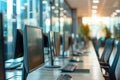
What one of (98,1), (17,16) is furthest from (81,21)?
(17,16)

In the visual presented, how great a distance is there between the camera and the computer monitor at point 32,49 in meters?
1.61

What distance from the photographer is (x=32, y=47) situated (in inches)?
69.5

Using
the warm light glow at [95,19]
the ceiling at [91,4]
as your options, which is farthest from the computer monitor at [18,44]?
the warm light glow at [95,19]

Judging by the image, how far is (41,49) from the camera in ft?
6.88

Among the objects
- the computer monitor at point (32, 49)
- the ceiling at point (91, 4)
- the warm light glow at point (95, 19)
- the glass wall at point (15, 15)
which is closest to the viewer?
the computer monitor at point (32, 49)

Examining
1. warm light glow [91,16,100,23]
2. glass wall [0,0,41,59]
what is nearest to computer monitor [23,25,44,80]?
glass wall [0,0,41,59]

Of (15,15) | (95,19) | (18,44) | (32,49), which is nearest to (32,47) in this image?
(32,49)

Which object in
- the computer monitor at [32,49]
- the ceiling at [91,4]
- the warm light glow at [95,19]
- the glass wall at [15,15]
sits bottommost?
the computer monitor at [32,49]

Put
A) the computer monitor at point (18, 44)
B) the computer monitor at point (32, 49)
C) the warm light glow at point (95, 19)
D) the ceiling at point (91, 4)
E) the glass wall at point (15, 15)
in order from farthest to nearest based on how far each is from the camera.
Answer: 1. the warm light glow at point (95, 19)
2. the ceiling at point (91, 4)
3. the glass wall at point (15, 15)
4. the computer monitor at point (18, 44)
5. the computer monitor at point (32, 49)

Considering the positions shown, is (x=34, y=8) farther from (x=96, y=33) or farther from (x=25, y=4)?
(x=96, y=33)

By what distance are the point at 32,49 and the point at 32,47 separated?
0.6 inches

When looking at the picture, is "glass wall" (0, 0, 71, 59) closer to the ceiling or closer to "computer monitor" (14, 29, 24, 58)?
"computer monitor" (14, 29, 24, 58)

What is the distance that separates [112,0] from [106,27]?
28.0 feet

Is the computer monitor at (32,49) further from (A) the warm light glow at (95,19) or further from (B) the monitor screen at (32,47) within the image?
(A) the warm light glow at (95,19)
